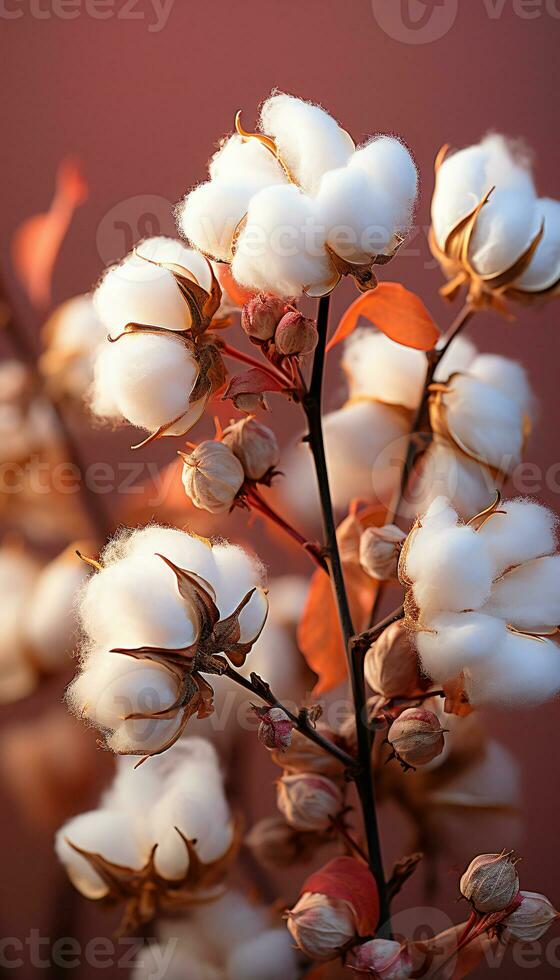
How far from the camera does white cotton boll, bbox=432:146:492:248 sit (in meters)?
0.48

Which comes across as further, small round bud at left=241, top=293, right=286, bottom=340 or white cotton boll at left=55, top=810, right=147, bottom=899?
white cotton boll at left=55, top=810, right=147, bottom=899

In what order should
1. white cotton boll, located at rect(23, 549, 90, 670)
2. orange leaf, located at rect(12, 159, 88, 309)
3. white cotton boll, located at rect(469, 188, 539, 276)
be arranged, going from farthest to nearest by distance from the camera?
1. orange leaf, located at rect(12, 159, 88, 309)
2. white cotton boll, located at rect(23, 549, 90, 670)
3. white cotton boll, located at rect(469, 188, 539, 276)

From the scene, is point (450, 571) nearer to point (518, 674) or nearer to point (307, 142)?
point (518, 674)

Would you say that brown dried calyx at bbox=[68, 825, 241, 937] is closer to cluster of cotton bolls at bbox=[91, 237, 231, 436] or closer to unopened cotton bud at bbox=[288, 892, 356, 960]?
unopened cotton bud at bbox=[288, 892, 356, 960]

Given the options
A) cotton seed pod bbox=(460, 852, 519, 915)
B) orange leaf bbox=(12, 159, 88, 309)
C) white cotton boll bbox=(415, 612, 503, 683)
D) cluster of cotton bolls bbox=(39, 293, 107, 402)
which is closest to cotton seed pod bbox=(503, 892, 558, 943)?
cotton seed pod bbox=(460, 852, 519, 915)

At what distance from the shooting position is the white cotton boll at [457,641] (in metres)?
0.37

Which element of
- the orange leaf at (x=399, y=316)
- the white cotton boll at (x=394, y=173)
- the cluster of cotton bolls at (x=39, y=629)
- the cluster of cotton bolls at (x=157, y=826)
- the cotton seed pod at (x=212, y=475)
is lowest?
the cluster of cotton bolls at (x=157, y=826)

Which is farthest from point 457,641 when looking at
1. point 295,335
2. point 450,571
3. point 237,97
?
point 237,97

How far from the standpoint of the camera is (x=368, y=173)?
1.25ft

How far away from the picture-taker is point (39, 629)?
628 mm

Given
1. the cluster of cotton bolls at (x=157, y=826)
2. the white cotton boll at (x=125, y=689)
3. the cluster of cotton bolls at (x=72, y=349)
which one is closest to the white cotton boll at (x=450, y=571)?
the white cotton boll at (x=125, y=689)

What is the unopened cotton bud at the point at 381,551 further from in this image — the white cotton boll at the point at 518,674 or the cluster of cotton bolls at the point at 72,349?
the cluster of cotton bolls at the point at 72,349

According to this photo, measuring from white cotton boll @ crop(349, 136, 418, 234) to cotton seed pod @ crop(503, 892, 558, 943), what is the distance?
11.1 inches

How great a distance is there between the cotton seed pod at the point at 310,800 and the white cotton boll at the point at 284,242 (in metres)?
0.25
